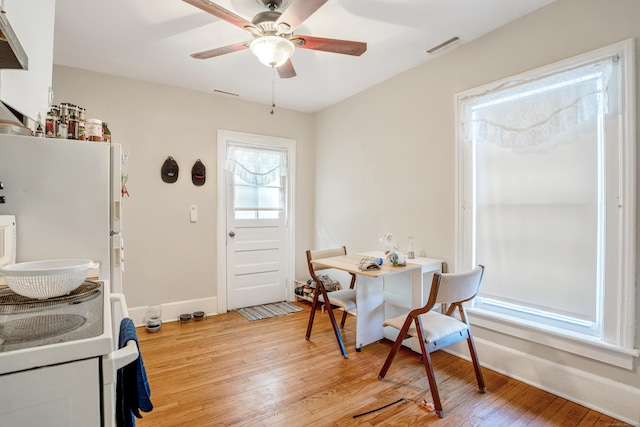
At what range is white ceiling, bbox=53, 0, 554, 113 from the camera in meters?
2.07

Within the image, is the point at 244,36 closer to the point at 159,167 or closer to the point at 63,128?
the point at 63,128

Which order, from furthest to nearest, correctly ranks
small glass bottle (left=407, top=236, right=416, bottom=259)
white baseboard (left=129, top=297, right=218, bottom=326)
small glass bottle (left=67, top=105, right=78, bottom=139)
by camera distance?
1. white baseboard (left=129, top=297, right=218, bottom=326)
2. small glass bottle (left=407, top=236, right=416, bottom=259)
3. small glass bottle (left=67, top=105, right=78, bottom=139)

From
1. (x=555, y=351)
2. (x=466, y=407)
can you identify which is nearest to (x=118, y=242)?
(x=466, y=407)

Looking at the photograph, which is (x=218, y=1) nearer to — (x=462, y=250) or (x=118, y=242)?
(x=118, y=242)

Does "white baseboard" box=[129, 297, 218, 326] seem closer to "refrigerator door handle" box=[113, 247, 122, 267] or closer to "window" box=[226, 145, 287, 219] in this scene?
"window" box=[226, 145, 287, 219]

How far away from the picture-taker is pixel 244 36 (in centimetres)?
245

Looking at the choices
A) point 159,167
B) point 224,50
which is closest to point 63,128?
point 224,50

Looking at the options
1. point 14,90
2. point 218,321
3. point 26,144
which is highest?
point 14,90

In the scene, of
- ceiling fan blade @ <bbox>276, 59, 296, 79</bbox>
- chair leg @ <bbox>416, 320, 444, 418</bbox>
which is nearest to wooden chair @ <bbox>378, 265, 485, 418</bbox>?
chair leg @ <bbox>416, 320, 444, 418</bbox>

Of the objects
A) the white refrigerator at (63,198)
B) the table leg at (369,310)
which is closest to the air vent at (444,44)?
the table leg at (369,310)

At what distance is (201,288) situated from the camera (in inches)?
142

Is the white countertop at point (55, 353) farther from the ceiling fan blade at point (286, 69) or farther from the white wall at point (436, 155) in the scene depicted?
the white wall at point (436, 155)

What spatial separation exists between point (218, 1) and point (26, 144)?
4.49ft

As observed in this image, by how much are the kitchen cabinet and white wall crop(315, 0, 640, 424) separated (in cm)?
245
